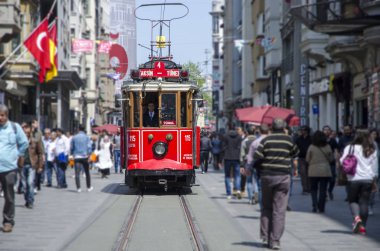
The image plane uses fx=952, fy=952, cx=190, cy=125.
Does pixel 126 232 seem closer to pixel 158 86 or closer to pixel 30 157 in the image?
pixel 30 157

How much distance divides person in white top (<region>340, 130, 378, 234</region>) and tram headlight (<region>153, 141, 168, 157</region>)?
32.6 feet

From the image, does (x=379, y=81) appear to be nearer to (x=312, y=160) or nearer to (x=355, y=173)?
(x=312, y=160)

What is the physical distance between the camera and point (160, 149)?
24391mm

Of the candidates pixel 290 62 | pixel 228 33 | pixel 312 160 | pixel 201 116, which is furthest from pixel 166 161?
pixel 228 33

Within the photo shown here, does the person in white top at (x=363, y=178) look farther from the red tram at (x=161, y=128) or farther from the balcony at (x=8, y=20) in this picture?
the balcony at (x=8, y=20)

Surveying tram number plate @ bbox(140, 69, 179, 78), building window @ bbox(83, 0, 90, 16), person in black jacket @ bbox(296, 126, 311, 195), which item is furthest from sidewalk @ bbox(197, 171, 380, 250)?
building window @ bbox(83, 0, 90, 16)

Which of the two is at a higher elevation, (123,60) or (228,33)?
(228,33)

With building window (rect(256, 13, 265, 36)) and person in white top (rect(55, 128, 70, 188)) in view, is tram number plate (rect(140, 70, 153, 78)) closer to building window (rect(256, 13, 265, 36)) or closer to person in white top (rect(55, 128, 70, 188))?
person in white top (rect(55, 128, 70, 188))

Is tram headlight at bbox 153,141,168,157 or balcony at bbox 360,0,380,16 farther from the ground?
balcony at bbox 360,0,380,16

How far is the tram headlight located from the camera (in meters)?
24.4

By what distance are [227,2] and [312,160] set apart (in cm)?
8959

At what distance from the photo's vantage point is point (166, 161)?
2431 cm

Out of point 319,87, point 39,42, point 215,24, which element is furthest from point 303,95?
point 215,24

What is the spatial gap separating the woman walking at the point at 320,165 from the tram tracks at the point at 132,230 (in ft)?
8.25
